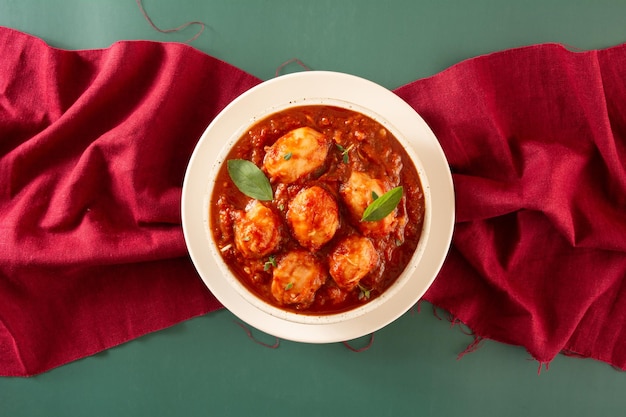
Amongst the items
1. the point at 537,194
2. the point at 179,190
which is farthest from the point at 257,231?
the point at 537,194

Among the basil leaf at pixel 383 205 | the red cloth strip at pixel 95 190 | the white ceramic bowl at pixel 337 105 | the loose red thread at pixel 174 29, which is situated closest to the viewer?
the basil leaf at pixel 383 205

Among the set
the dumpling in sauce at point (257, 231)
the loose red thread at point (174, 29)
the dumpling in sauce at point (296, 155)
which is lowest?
the dumpling in sauce at point (257, 231)

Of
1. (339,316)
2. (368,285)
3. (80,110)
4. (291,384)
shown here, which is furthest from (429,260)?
(80,110)

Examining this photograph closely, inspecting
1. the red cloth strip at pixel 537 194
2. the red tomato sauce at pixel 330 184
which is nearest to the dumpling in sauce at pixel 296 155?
the red tomato sauce at pixel 330 184

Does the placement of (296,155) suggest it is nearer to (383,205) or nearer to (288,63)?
(383,205)

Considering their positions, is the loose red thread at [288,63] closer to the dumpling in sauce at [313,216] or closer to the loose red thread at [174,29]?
the loose red thread at [174,29]
